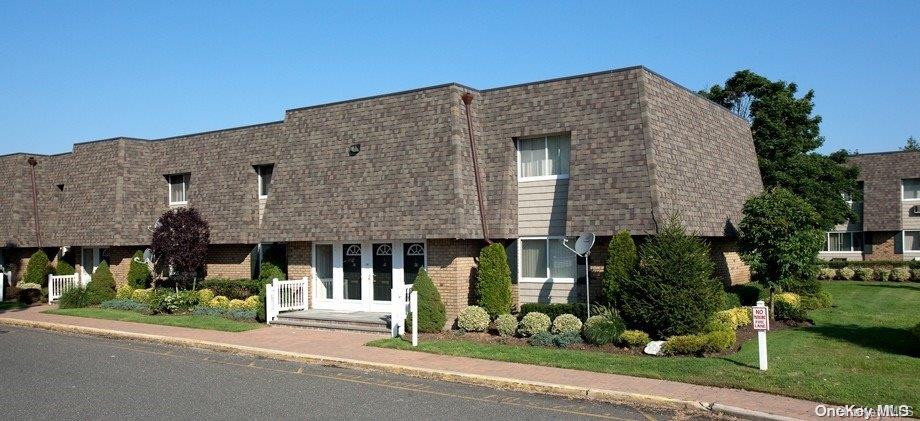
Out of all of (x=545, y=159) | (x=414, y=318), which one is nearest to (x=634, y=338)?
(x=414, y=318)

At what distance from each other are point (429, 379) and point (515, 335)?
437cm

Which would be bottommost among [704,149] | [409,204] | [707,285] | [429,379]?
[429,379]

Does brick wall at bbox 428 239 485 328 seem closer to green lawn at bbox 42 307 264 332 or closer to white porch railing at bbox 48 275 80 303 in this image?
green lawn at bbox 42 307 264 332

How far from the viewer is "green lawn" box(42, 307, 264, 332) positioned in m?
20.9

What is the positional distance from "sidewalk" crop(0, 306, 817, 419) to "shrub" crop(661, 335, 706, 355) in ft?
7.44

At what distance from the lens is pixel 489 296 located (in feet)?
62.2

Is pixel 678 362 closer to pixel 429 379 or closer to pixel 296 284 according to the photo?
pixel 429 379

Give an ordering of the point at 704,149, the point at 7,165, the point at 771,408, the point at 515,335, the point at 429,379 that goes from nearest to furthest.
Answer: the point at 771,408 → the point at 429,379 → the point at 515,335 → the point at 704,149 → the point at 7,165

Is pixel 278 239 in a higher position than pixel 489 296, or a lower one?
higher

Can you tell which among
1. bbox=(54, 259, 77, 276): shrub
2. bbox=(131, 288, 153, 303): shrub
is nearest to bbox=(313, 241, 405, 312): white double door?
bbox=(131, 288, 153, 303): shrub

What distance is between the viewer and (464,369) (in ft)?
46.6

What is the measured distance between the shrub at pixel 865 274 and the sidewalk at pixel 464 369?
27.0 meters

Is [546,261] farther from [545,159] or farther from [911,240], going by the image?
[911,240]

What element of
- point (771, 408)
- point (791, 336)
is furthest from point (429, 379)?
point (791, 336)
